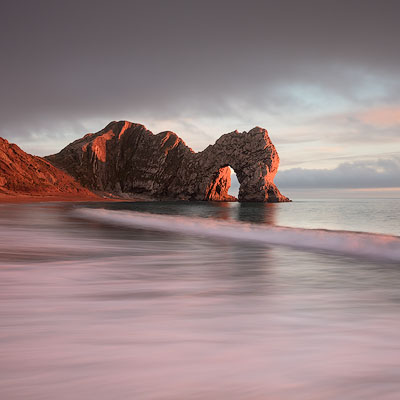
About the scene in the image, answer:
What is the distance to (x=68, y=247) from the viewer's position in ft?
32.8

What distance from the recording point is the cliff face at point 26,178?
96.2 m

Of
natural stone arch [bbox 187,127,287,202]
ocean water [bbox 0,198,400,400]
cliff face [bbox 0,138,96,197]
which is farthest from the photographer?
natural stone arch [bbox 187,127,287,202]

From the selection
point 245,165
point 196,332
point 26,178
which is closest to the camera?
point 196,332

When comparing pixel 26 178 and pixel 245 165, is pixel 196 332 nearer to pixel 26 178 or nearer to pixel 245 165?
pixel 26 178

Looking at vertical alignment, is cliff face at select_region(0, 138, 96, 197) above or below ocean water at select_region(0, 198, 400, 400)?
above

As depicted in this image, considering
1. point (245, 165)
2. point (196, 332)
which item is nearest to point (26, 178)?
point (245, 165)

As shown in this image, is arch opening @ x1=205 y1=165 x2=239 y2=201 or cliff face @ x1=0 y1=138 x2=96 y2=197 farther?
arch opening @ x1=205 y1=165 x2=239 y2=201

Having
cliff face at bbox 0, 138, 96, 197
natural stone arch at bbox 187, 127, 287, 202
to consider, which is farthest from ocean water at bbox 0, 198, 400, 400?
natural stone arch at bbox 187, 127, 287, 202

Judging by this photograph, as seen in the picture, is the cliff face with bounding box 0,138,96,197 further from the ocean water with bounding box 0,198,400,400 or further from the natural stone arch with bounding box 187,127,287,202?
the ocean water with bounding box 0,198,400,400

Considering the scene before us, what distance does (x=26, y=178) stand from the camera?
4077 inches

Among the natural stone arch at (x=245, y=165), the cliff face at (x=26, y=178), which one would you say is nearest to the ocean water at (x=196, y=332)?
the cliff face at (x=26, y=178)

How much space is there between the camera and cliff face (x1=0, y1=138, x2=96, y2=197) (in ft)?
316

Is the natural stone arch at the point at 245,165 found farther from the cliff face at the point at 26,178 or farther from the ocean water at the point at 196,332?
the ocean water at the point at 196,332

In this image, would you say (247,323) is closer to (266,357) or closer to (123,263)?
(266,357)
